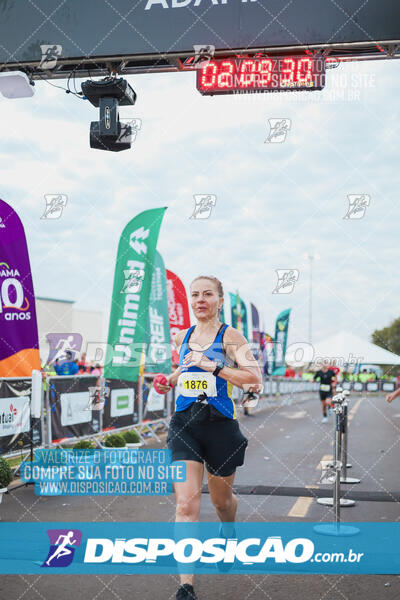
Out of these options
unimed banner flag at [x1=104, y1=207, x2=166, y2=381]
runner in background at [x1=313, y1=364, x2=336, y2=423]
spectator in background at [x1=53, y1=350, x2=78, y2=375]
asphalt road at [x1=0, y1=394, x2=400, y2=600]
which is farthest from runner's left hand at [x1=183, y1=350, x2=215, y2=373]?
runner in background at [x1=313, y1=364, x2=336, y2=423]

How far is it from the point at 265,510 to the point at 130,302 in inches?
228

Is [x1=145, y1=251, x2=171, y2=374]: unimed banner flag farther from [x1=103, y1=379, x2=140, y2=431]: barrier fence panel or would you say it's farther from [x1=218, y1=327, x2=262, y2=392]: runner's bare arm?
[x1=218, y1=327, x2=262, y2=392]: runner's bare arm

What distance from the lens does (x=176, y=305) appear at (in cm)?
1620

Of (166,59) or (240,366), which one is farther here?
(166,59)

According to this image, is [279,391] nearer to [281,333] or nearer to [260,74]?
[281,333]

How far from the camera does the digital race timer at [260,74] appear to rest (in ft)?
24.4

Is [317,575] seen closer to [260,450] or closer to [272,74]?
[272,74]

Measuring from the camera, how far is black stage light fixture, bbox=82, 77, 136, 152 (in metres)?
7.83

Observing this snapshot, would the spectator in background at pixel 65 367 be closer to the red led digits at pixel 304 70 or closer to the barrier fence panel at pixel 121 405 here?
the barrier fence panel at pixel 121 405

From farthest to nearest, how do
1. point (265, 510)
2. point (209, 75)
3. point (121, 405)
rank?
point (121, 405) < point (209, 75) < point (265, 510)

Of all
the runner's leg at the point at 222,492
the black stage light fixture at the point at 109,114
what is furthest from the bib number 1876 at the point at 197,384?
the black stage light fixture at the point at 109,114

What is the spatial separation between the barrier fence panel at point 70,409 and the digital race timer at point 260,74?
15.2ft

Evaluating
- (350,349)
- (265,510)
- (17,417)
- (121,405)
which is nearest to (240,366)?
(265,510)

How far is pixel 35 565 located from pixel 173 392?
11918mm
